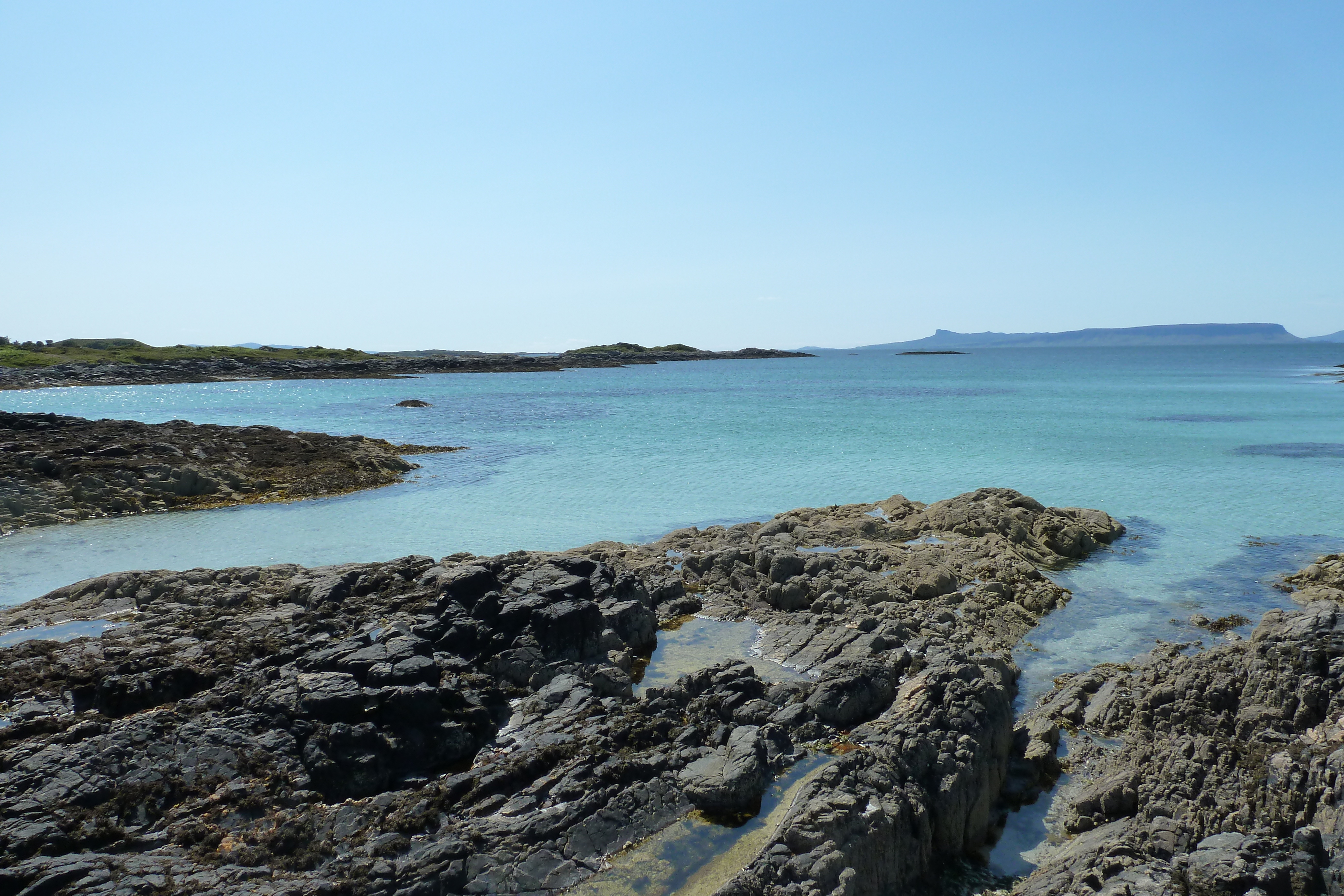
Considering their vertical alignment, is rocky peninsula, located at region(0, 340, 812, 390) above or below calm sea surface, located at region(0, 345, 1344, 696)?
above

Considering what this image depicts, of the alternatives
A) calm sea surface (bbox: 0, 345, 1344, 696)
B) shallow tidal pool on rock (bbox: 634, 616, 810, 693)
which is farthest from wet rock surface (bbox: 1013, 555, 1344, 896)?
shallow tidal pool on rock (bbox: 634, 616, 810, 693)

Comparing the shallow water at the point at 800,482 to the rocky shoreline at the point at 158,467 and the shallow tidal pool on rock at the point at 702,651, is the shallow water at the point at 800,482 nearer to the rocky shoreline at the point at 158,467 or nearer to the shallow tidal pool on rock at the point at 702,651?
the shallow tidal pool on rock at the point at 702,651

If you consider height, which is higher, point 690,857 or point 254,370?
point 254,370

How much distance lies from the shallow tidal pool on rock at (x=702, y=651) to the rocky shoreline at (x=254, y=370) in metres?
86.3

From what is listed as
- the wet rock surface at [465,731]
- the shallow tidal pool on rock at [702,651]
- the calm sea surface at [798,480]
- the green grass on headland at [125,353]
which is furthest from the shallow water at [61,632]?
the green grass on headland at [125,353]

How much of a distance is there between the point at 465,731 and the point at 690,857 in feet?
10.8

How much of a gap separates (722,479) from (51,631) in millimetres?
20298

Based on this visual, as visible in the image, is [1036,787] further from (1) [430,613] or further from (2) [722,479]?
(2) [722,479]

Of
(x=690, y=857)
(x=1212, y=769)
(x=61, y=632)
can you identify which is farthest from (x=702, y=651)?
(x=61, y=632)

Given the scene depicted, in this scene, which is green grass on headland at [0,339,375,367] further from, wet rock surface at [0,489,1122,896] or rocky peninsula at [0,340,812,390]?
wet rock surface at [0,489,1122,896]

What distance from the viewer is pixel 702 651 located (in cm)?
1291

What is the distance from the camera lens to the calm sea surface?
17.1 meters

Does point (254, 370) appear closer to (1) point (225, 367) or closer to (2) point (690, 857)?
(1) point (225, 367)

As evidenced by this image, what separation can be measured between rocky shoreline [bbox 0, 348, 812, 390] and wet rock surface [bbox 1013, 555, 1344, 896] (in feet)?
305
